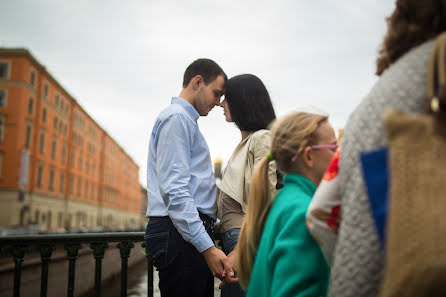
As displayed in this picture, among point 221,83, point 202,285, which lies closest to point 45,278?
point 202,285

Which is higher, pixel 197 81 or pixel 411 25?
pixel 197 81

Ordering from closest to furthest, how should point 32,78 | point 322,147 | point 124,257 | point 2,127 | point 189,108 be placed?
point 322,147
point 189,108
point 124,257
point 2,127
point 32,78

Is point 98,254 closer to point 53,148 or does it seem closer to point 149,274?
point 149,274

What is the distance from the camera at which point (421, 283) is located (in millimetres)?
668

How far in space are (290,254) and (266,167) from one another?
16.8 inches

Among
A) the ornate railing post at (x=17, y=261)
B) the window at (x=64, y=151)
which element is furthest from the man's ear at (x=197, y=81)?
the window at (x=64, y=151)

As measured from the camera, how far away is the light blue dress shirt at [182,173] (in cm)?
196

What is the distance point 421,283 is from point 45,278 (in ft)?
10.2

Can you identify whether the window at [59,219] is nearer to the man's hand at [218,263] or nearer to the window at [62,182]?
the window at [62,182]

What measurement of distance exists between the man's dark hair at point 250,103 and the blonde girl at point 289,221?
81cm

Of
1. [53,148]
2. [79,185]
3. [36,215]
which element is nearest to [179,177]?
[36,215]

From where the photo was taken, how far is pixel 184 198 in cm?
199

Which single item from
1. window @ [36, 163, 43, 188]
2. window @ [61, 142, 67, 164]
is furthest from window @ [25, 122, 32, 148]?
window @ [61, 142, 67, 164]

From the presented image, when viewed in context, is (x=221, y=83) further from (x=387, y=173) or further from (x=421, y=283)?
(x=421, y=283)
